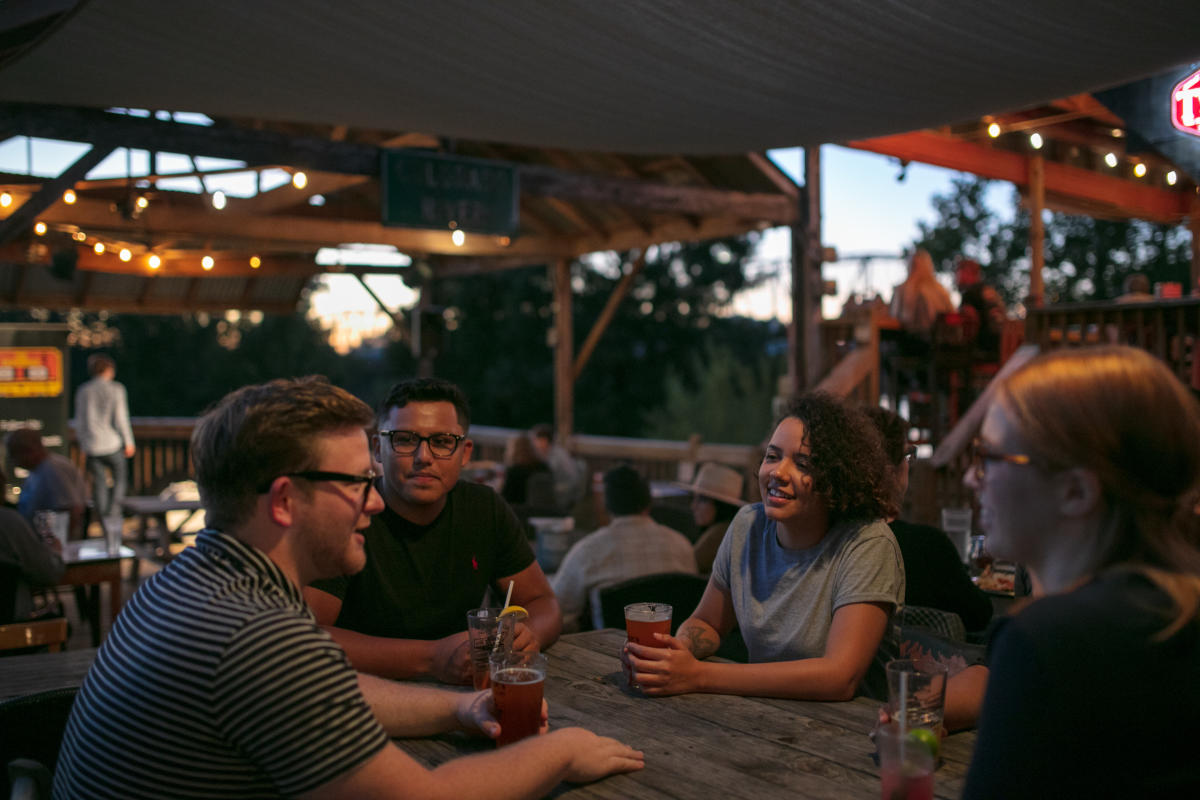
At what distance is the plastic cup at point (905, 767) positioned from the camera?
1310mm

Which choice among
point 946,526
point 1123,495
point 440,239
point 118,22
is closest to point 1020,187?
point 440,239

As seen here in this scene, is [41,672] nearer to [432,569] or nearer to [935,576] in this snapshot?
[432,569]

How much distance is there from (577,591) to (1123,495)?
2797mm

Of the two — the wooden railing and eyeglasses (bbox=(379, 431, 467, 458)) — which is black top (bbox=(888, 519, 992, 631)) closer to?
eyeglasses (bbox=(379, 431, 467, 458))

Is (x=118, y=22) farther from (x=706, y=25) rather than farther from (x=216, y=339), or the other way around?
(x=216, y=339)

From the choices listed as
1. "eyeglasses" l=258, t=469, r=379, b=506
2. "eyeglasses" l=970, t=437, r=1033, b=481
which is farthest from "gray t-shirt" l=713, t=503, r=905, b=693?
"eyeglasses" l=258, t=469, r=379, b=506

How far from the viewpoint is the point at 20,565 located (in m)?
3.64

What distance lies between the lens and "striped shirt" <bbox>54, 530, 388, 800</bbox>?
1.16 meters

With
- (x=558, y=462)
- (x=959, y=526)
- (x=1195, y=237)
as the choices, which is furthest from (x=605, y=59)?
(x=1195, y=237)

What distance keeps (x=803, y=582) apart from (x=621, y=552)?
5.28ft

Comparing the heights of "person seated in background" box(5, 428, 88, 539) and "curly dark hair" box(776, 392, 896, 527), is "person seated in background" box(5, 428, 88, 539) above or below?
below

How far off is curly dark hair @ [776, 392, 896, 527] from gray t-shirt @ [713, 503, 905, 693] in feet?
0.14

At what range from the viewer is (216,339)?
20.1m

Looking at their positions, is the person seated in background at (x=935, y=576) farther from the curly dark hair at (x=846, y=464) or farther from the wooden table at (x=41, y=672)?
the wooden table at (x=41, y=672)
